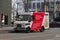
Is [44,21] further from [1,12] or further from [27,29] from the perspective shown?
[1,12]

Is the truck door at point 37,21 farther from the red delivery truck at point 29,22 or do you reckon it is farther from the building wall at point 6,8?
the building wall at point 6,8

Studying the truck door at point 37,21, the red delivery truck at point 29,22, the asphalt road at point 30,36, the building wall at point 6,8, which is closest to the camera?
the asphalt road at point 30,36

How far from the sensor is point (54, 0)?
83.1 metres

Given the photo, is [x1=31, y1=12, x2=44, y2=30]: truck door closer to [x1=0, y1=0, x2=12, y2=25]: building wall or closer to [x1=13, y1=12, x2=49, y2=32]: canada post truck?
[x1=13, y1=12, x2=49, y2=32]: canada post truck

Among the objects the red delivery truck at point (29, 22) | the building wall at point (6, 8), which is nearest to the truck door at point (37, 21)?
the red delivery truck at point (29, 22)

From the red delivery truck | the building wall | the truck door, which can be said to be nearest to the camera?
the red delivery truck

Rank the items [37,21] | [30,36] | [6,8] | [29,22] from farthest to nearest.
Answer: [6,8], [37,21], [29,22], [30,36]

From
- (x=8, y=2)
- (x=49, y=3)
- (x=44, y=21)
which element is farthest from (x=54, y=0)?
(x=44, y=21)

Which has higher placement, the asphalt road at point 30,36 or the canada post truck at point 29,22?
the canada post truck at point 29,22

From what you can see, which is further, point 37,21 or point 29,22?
point 37,21

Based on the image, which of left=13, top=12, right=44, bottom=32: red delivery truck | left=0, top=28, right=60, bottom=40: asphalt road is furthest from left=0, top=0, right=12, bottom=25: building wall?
left=0, top=28, right=60, bottom=40: asphalt road

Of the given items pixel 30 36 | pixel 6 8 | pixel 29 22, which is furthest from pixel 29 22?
pixel 6 8

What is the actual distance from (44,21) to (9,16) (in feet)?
59.8

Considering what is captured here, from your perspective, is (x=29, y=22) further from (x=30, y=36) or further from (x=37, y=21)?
(x=30, y=36)
